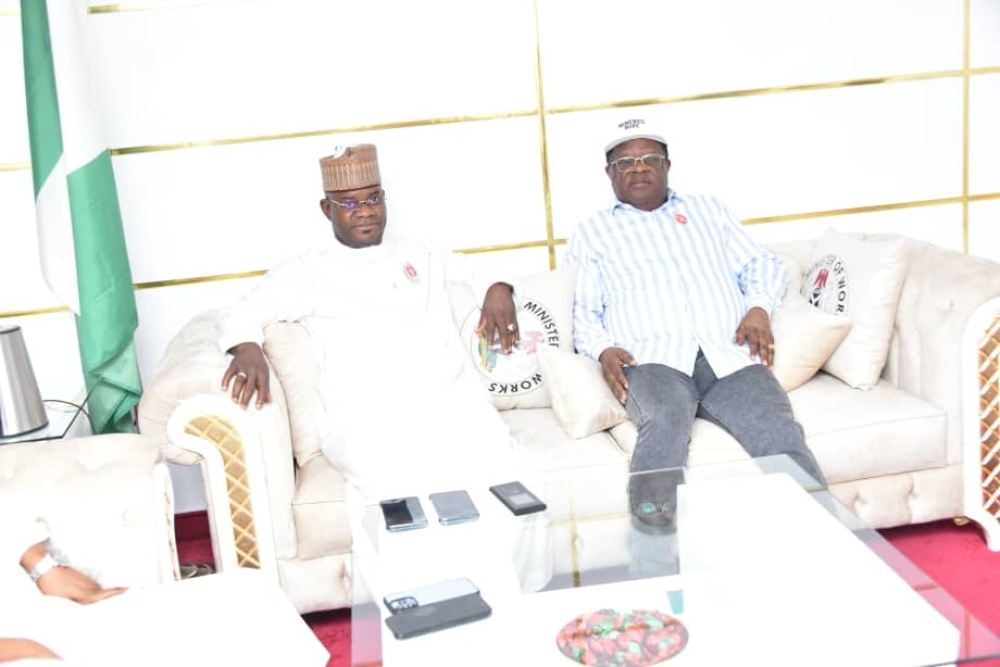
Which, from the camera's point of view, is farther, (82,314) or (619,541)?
(82,314)

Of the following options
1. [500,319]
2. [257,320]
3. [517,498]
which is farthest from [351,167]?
[517,498]

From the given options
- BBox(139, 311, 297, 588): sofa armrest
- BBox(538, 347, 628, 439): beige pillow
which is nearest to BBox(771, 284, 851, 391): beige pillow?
BBox(538, 347, 628, 439): beige pillow

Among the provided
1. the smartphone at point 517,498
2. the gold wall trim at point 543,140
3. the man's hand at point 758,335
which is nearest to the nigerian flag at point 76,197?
the gold wall trim at point 543,140

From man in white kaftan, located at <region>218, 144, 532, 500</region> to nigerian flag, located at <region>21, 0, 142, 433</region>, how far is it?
1.46ft

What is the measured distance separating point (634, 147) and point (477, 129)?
0.61m

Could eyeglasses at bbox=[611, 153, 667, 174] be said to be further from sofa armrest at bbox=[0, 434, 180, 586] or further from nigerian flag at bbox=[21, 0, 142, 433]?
sofa armrest at bbox=[0, 434, 180, 586]

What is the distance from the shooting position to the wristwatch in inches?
84.4

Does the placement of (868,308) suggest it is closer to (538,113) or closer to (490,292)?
(490,292)

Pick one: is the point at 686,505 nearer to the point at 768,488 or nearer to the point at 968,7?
the point at 768,488

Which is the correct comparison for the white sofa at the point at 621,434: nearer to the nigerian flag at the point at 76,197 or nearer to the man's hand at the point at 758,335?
the man's hand at the point at 758,335

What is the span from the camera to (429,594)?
2070 millimetres

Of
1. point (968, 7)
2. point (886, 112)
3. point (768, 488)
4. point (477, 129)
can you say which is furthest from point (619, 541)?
point (968, 7)

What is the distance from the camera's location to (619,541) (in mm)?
2277

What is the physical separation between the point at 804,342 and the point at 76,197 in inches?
87.0
